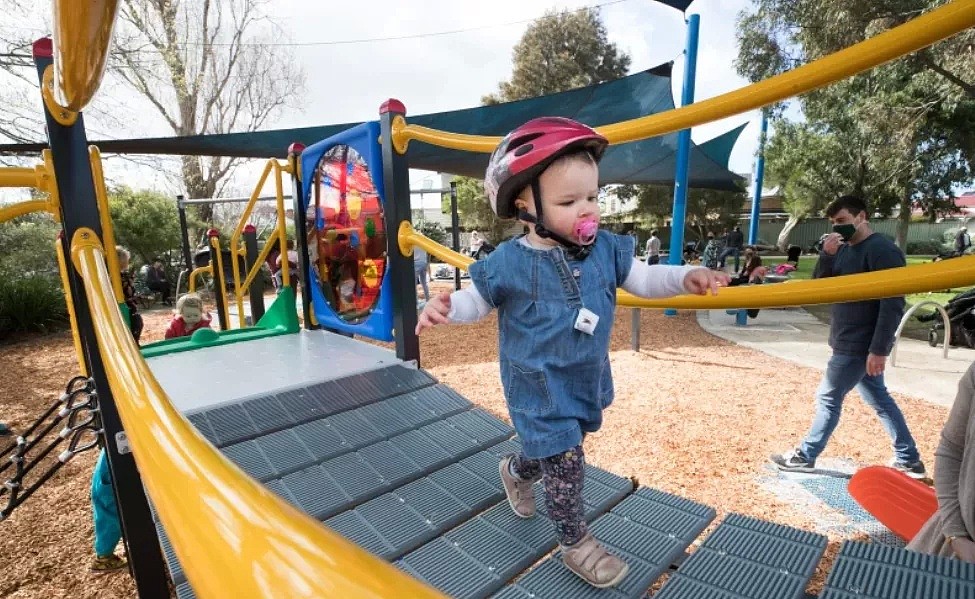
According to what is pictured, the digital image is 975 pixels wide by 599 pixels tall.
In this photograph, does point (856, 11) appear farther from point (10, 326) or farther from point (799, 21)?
point (10, 326)

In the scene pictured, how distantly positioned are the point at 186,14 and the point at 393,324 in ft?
62.9

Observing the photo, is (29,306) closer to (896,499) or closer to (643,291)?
(643,291)

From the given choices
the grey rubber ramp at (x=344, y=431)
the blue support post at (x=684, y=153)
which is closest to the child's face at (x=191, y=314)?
the grey rubber ramp at (x=344, y=431)

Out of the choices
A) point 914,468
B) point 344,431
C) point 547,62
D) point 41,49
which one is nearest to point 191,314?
point 344,431

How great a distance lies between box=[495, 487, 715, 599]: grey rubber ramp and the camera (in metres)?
1.42

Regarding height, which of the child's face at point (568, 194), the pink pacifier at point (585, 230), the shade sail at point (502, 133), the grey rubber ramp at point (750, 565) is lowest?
the grey rubber ramp at point (750, 565)

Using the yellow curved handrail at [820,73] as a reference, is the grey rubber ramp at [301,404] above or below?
below

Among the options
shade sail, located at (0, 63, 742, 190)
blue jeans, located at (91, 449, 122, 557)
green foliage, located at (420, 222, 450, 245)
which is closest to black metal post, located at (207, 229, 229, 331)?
shade sail, located at (0, 63, 742, 190)

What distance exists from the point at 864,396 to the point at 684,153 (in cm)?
497

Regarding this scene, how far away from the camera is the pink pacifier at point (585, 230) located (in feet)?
4.57

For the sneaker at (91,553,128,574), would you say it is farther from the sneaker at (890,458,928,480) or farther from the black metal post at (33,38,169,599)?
the sneaker at (890,458,928,480)

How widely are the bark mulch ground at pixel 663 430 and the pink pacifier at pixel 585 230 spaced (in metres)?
2.11

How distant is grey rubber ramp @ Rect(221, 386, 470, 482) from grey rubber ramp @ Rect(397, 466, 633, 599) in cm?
68

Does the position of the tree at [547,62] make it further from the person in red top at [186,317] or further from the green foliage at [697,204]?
the person in red top at [186,317]
